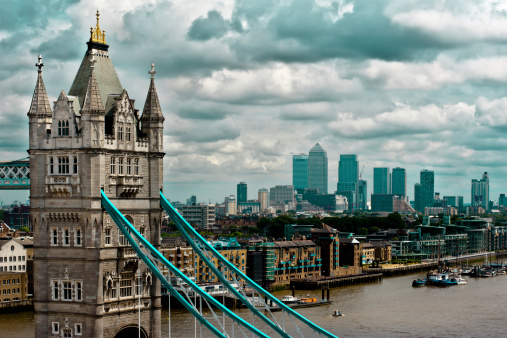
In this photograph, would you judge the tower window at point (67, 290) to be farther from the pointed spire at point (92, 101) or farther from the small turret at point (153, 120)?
the pointed spire at point (92, 101)

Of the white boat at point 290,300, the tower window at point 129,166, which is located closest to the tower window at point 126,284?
the tower window at point 129,166

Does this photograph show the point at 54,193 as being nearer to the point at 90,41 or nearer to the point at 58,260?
the point at 58,260

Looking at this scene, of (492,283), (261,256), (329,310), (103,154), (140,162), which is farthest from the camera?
(492,283)

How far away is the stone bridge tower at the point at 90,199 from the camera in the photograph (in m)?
40.3

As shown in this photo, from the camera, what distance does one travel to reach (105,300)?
134 feet

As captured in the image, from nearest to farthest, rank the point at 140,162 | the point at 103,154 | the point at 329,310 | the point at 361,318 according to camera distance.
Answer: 1. the point at 103,154
2. the point at 140,162
3. the point at 361,318
4. the point at 329,310

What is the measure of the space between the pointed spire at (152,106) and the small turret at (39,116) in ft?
15.4

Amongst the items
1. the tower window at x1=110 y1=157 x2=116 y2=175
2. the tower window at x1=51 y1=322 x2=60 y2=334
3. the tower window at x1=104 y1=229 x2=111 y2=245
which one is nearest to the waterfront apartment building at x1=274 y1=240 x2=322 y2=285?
the tower window at x1=51 y1=322 x2=60 y2=334

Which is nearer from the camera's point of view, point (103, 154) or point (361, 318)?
point (103, 154)

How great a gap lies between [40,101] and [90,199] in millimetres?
5338

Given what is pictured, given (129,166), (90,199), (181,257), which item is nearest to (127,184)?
(129,166)

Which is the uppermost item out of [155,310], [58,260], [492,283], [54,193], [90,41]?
[90,41]

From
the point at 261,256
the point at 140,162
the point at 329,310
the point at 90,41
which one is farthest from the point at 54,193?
the point at 261,256

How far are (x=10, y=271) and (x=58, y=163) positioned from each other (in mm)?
69817
